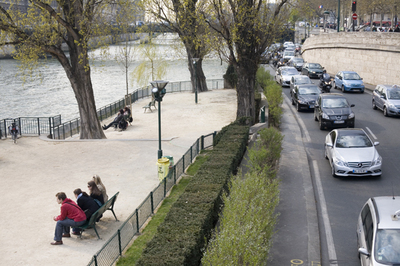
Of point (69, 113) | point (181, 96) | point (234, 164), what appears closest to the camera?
point (234, 164)

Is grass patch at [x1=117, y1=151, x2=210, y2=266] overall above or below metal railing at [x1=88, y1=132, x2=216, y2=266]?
below

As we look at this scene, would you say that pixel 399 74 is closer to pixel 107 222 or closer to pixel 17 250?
pixel 107 222

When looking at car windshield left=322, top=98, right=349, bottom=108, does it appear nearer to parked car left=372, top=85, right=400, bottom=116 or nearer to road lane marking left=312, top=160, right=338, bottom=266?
parked car left=372, top=85, right=400, bottom=116

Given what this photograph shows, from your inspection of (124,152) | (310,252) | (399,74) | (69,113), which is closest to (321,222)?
(310,252)

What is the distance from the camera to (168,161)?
13953 mm

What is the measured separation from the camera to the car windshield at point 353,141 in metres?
14.5

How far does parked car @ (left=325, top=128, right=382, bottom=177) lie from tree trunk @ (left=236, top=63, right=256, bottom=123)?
270 inches

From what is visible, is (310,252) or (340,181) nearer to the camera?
(310,252)

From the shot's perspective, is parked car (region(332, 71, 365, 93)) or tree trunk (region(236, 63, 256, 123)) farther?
parked car (region(332, 71, 365, 93))

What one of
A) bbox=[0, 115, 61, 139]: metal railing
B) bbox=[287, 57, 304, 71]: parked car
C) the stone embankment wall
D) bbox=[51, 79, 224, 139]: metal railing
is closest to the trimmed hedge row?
bbox=[0, 115, 61, 139]: metal railing

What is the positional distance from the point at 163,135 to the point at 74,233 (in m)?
12.9

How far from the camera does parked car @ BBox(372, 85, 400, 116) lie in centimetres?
2300

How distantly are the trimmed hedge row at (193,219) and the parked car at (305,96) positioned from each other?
508 inches

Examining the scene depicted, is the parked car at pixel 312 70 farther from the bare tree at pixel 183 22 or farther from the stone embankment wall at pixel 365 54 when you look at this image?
the bare tree at pixel 183 22
